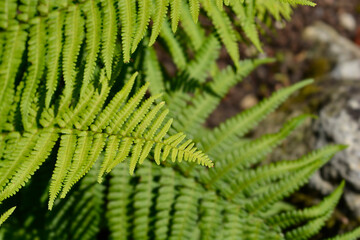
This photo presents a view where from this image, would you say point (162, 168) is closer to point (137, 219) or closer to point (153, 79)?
point (137, 219)

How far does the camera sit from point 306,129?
292 centimetres

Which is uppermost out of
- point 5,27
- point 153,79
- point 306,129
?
point 5,27

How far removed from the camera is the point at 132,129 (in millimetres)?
1462

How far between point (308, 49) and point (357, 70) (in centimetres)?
73

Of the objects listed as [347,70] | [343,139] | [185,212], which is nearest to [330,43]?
[347,70]

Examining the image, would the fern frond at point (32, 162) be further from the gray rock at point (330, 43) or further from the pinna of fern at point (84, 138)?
the gray rock at point (330, 43)

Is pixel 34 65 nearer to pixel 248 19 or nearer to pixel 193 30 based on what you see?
pixel 193 30

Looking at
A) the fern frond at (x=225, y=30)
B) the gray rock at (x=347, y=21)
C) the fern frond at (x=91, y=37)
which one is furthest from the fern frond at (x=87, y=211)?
the gray rock at (x=347, y=21)

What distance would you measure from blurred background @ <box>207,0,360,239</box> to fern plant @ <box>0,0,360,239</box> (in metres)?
0.54

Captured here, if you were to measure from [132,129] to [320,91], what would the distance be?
2253 millimetres

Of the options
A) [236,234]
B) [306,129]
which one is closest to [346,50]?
[306,129]

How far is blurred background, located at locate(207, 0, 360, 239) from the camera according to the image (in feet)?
8.48

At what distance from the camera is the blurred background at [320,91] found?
2.58 meters

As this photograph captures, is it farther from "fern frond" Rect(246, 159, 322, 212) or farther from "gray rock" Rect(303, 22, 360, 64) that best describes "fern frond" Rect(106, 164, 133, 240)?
"gray rock" Rect(303, 22, 360, 64)
